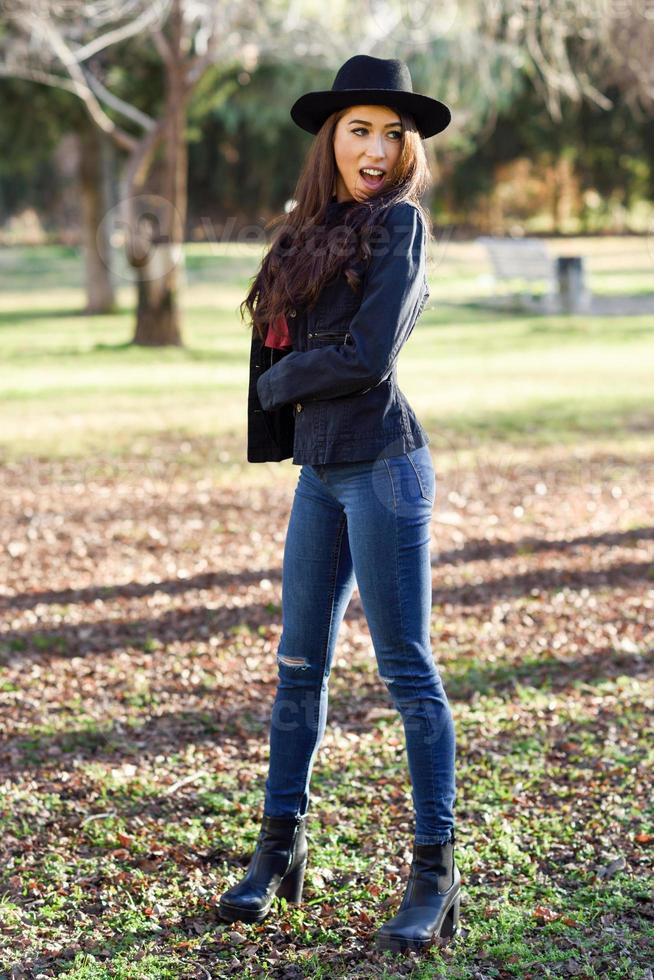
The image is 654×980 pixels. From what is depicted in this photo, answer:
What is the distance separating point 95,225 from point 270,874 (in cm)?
2013

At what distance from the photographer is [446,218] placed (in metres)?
45.0

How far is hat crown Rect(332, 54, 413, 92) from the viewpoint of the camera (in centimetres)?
295

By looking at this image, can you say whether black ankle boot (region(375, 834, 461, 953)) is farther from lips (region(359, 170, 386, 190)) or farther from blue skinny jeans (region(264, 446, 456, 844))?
lips (region(359, 170, 386, 190))

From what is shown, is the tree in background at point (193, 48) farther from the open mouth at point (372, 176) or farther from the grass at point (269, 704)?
the open mouth at point (372, 176)

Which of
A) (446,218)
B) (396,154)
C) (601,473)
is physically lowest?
(601,473)

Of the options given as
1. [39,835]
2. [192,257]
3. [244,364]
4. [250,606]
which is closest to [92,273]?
[244,364]

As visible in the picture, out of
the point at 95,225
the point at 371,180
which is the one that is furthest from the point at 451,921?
the point at 95,225

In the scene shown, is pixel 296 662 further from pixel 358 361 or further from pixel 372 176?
pixel 372 176

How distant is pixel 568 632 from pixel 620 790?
181 centimetres

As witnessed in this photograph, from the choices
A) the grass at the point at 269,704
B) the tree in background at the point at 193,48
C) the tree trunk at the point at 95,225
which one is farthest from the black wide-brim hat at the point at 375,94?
the tree trunk at the point at 95,225

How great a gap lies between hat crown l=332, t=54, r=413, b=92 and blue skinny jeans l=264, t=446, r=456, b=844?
87 cm

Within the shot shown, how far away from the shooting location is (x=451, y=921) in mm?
3162

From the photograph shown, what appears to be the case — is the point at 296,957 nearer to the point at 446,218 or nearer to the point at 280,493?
the point at 280,493

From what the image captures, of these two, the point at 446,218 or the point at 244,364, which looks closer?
the point at 244,364
